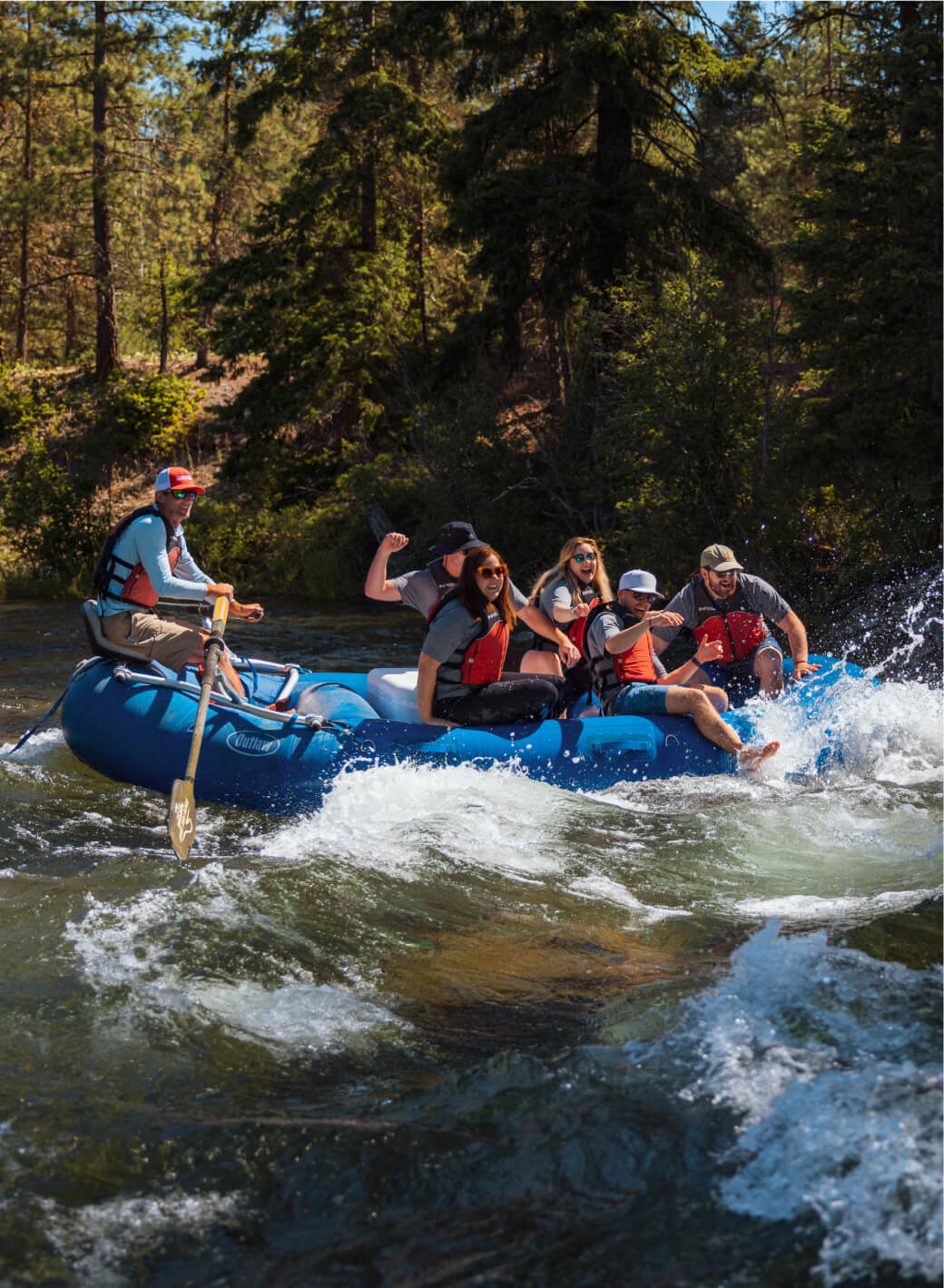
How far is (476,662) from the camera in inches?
246

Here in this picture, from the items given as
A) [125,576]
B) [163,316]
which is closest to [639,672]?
[125,576]

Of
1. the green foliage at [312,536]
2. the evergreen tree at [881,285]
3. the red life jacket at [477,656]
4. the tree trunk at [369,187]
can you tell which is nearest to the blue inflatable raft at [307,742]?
the red life jacket at [477,656]

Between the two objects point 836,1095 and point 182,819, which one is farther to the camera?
point 182,819

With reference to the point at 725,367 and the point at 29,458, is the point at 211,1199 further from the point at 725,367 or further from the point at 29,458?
the point at 29,458

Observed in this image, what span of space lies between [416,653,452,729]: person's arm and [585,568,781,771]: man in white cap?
0.92 m

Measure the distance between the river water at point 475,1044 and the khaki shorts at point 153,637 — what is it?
1043 millimetres

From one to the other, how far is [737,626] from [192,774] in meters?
3.15

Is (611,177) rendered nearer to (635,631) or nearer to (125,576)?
(635,631)

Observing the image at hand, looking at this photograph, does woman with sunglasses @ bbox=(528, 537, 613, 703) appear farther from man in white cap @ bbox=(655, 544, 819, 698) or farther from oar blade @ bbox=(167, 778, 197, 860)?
oar blade @ bbox=(167, 778, 197, 860)

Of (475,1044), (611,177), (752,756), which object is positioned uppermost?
(611,177)

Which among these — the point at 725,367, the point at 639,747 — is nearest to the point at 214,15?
the point at 725,367

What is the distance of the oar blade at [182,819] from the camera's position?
528 cm

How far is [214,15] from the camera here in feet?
66.4

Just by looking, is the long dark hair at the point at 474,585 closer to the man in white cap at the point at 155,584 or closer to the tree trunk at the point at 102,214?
the man in white cap at the point at 155,584
